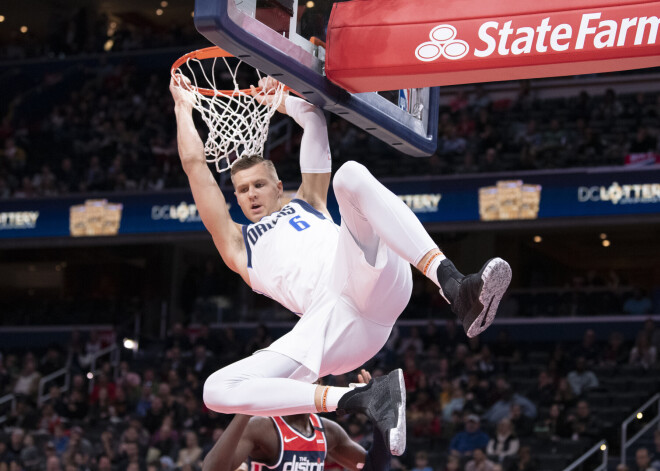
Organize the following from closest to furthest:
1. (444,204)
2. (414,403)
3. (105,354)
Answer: (414,403) < (444,204) < (105,354)

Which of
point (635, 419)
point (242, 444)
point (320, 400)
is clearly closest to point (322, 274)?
point (320, 400)

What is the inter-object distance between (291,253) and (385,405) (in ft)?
3.26

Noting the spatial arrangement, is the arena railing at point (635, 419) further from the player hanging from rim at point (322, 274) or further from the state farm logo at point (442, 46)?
the state farm logo at point (442, 46)

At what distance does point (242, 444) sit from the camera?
5.98 metres

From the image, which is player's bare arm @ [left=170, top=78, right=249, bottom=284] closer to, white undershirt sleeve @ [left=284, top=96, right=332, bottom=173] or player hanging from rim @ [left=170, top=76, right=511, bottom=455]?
player hanging from rim @ [left=170, top=76, right=511, bottom=455]

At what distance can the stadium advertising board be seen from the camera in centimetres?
1445

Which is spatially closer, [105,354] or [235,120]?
[235,120]

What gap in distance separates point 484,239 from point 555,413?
24.6 ft

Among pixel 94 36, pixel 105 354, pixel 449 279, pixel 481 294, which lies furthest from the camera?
pixel 94 36

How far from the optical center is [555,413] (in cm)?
1226

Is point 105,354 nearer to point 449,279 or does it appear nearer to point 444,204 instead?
point 444,204

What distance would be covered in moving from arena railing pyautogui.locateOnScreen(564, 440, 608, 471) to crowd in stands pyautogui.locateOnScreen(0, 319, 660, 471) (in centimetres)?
24

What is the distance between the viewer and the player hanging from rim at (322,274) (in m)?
4.49

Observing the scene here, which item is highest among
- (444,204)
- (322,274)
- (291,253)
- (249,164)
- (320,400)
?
(444,204)
